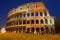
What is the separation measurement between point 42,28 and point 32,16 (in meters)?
5.23

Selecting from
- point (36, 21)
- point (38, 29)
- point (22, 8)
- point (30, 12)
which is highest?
point (22, 8)

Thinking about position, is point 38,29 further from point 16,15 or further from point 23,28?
point 16,15

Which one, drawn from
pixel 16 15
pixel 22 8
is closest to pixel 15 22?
pixel 16 15

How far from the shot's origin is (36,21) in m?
35.6

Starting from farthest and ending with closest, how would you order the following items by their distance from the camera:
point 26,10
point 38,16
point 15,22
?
point 15,22, point 26,10, point 38,16

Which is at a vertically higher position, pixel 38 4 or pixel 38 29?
pixel 38 4

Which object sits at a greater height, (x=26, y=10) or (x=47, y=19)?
(x=26, y=10)

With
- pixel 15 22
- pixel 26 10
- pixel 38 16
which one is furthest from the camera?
pixel 15 22

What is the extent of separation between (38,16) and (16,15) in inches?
394

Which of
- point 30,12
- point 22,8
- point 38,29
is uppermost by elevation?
point 22,8

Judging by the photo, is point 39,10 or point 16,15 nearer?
point 39,10

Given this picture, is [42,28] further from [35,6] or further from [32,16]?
[35,6]

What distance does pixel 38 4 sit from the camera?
35188 millimetres

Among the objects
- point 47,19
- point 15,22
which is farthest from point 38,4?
point 15,22
